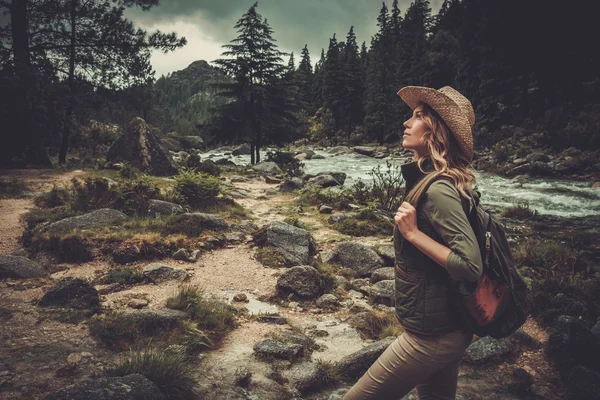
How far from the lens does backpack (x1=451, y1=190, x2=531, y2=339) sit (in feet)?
5.47

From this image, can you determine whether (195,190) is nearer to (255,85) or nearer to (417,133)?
(417,133)

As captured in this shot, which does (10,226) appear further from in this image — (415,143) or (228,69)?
(228,69)

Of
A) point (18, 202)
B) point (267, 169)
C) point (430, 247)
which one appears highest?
point (267, 169)

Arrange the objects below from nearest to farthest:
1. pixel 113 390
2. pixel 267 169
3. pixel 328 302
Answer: pixel 113 390 → pixel 328 302 → pixel 267 169

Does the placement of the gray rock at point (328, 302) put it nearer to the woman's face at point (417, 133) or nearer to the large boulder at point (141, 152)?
the woman's face at point (417, 133)

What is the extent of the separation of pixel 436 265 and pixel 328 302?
3.80 m

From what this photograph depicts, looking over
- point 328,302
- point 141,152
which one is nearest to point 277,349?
point 328,302

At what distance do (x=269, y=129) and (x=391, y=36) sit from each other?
54209 mm

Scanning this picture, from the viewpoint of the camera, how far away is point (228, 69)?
22266 mm

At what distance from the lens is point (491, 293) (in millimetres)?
1696

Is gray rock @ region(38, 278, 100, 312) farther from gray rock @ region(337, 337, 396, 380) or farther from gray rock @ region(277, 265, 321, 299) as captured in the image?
gray rock @ region(337, 337, 396, 380)

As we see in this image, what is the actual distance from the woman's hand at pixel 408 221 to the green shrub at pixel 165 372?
2255mm

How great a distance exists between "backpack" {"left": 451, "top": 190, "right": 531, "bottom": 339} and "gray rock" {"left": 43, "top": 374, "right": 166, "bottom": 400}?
2231mm

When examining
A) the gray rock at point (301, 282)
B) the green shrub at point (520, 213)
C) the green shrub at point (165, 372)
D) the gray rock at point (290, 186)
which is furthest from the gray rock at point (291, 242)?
the green shrub at point (520, 213)
